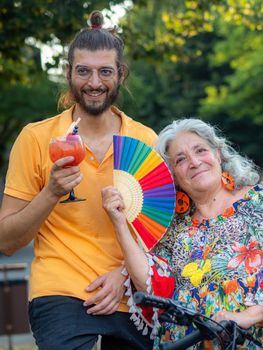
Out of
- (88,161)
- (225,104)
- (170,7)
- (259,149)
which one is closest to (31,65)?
(170,7)

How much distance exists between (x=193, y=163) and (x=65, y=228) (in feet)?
2.32

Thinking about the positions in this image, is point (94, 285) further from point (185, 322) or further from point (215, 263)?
point (185, 322)

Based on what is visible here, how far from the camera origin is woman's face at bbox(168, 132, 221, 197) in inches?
164

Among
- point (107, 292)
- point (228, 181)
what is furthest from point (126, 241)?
point (228, 181)

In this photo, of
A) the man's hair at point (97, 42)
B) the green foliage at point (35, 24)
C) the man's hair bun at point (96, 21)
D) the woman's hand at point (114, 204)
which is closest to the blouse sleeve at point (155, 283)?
the woman's hand at point (114, 204)

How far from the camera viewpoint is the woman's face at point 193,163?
13.6 ft

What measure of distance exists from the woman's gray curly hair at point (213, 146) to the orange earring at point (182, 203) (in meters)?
0.16

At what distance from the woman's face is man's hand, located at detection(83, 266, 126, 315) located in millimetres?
552

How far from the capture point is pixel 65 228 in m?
4.09

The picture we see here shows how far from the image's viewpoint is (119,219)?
397 centimetres

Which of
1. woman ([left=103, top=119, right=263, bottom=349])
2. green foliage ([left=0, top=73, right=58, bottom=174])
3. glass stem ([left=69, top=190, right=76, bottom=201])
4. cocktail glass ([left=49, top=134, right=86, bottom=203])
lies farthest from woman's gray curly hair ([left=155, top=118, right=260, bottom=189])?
green foliage ([left=0, top=73, right=58, bottom=174])

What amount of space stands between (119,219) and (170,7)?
753 cm

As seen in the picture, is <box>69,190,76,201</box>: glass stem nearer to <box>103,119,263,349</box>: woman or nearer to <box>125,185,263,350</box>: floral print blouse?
<box>103,119,263,349</box>: woman

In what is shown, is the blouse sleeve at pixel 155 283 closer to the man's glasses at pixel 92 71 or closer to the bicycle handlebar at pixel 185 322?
the bicycle handlebar at pixel 185 322
